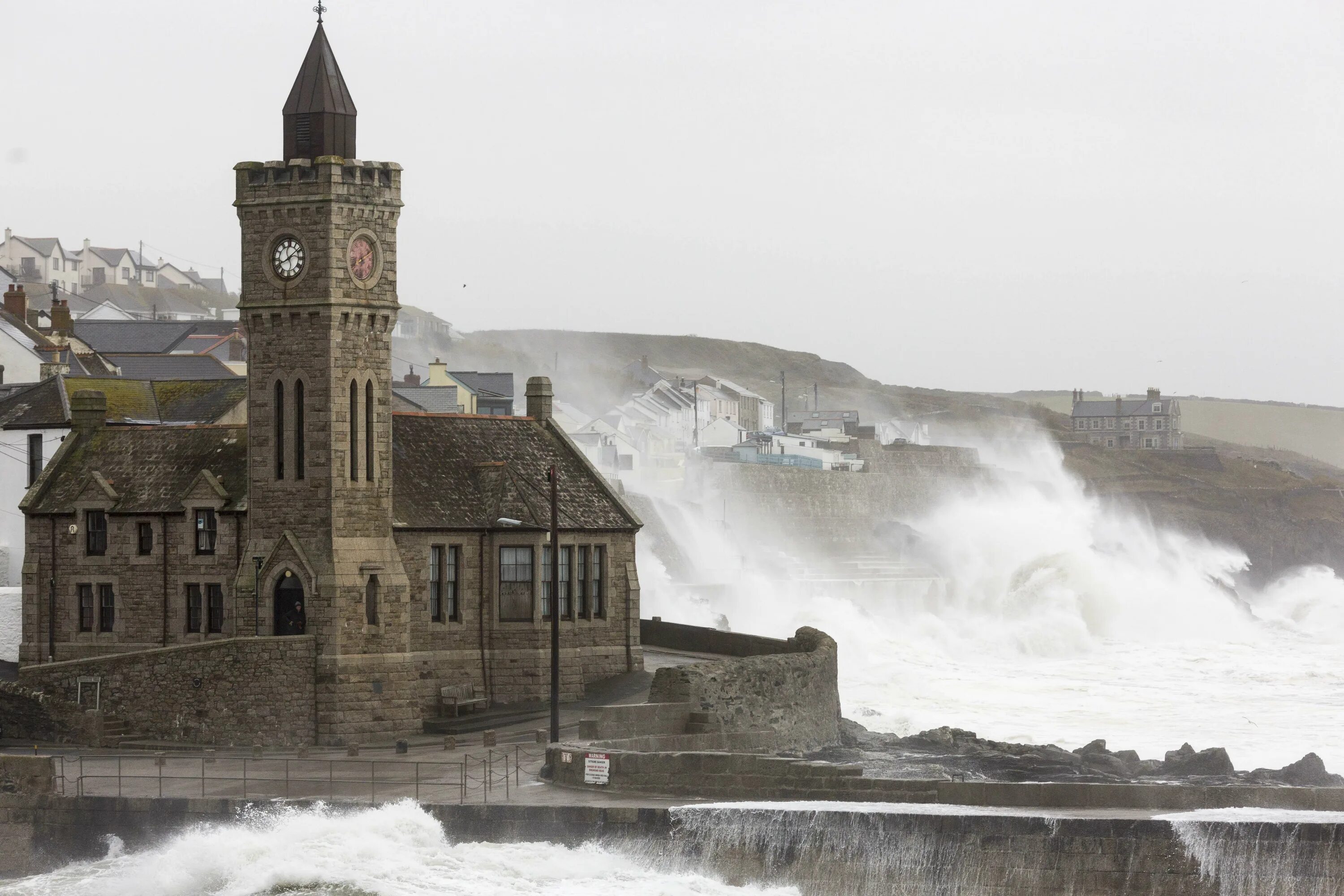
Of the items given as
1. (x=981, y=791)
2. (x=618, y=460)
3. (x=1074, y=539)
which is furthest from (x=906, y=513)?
(x=981, y=791)

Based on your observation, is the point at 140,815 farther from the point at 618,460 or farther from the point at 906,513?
the point at 906,513

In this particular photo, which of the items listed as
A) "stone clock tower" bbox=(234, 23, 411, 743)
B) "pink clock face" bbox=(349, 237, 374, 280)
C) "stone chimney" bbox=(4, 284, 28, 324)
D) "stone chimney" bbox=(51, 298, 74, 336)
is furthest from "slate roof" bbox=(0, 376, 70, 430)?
"stone chimney" bbox=(4, 284, 28, 324)

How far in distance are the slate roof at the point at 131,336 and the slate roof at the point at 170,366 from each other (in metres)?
7.46

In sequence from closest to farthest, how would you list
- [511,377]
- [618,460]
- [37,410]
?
[37,410] → [511,377] → [618,460]

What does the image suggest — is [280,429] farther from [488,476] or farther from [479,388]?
[479,388]

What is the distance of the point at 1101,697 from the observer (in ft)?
226

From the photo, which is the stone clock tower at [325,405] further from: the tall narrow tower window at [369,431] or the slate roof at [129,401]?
the slate roof at [129,401]

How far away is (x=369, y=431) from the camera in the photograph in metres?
40.7

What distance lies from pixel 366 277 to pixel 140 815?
11837 millimetres

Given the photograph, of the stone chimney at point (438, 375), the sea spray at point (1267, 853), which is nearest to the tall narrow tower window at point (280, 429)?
the sea spray at point (1267, 853)

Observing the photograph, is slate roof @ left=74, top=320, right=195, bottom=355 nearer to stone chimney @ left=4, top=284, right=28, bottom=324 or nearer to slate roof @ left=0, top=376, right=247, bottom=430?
stone chimney @ left=4, top=284, right=28, bottom=324

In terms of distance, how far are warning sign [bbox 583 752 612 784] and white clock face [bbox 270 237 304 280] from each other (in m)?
11.9

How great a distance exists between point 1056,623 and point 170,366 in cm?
4538

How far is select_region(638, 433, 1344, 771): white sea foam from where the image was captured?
203ft
